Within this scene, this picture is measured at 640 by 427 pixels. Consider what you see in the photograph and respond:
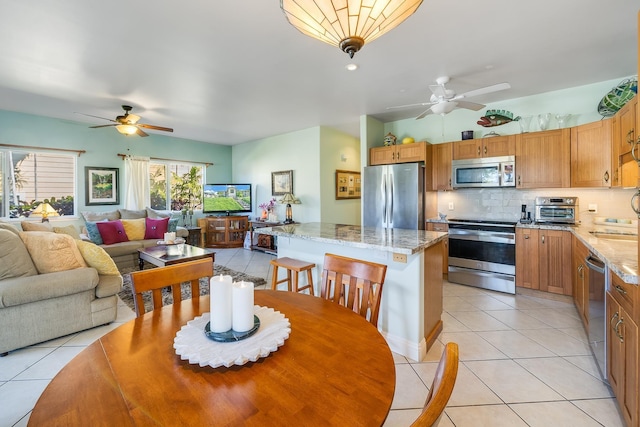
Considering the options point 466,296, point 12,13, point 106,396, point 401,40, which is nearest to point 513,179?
point 466,296

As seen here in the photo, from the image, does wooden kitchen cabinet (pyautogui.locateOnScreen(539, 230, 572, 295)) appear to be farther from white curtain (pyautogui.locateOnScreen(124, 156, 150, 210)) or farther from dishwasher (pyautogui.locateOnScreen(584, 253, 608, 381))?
white curtain (pyautogui.locateOnScreen(124, 156, 150, 210))

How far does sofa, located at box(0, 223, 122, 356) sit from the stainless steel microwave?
4.41 metres

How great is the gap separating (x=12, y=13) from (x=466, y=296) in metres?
5.06

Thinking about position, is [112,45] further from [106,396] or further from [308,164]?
[308,164]

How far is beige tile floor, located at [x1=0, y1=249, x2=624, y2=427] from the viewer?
1656 millimetres

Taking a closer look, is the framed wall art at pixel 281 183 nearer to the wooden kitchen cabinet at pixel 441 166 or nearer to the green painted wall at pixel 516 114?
the green painted wall at pixel 516 114

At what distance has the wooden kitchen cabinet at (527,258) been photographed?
342 cm

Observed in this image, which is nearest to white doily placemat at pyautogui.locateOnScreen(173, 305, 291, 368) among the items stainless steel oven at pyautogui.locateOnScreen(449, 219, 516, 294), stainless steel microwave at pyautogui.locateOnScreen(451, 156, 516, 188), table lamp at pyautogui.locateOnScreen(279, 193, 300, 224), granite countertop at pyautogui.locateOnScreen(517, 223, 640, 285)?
granite countertop at pyautogui.locateOnScreen(517, 223, 640, 285)

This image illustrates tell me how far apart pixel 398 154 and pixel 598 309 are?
310cm

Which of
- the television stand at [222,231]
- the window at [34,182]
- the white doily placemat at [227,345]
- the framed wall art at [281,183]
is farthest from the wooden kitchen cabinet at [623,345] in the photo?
the window at [34,182]

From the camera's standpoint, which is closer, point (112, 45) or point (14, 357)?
point (14, 357)

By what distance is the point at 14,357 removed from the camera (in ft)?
7.39

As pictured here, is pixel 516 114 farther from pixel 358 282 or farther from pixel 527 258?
pixel 358 282

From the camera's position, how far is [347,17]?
1.22 meters
